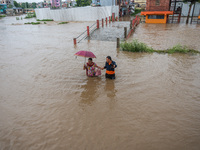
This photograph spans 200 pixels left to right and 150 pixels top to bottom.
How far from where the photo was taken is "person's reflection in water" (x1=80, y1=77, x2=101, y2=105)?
509 centimetres

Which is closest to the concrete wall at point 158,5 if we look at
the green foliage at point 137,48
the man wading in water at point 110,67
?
the green foliage at point 137,48

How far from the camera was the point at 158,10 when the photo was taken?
23172 mm

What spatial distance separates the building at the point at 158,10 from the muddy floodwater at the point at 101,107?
687 inches

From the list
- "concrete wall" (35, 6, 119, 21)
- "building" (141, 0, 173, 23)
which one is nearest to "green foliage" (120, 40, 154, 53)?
"building" (141, 0, 173, 23)

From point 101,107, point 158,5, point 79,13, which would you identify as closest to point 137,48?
point 101,107

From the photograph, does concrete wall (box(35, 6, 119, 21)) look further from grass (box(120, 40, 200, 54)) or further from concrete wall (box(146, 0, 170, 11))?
grass (box(120, 40, 200, 54))

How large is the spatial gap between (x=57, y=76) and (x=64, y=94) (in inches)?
66.1

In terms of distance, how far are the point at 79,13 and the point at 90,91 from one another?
3093 centimetres

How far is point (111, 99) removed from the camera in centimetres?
510

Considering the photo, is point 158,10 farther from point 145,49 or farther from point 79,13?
point 79,13

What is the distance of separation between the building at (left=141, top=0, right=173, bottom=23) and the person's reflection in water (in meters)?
20.9

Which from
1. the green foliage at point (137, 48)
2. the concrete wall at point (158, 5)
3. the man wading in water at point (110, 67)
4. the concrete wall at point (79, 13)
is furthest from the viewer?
the concrete wall at point (79, 13)

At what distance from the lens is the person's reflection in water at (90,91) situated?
5094 mm

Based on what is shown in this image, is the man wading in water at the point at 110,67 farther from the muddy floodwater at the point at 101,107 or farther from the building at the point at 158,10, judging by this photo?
the building at the point at 158,10
